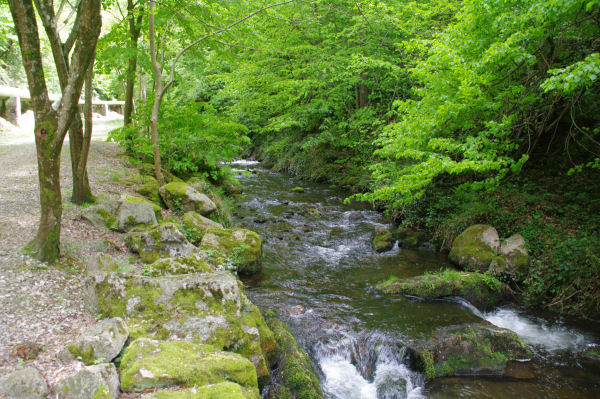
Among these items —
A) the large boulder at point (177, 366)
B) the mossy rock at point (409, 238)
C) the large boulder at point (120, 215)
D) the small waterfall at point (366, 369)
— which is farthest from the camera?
the mossy rock at point (409, 238)

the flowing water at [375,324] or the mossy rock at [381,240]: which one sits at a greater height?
the mossy rock at [381,240]

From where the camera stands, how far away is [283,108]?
19719mm

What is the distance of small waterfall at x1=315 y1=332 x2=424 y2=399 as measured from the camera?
5.22 meters

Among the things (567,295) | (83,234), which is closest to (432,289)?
(567,295)

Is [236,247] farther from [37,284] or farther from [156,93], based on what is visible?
[156,93]

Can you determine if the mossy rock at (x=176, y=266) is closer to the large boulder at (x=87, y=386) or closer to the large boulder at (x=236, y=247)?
the large boulder at (x=236, y=247)

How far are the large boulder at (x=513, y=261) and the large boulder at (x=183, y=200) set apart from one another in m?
7.05

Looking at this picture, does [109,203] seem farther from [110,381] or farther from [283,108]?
[283,108]

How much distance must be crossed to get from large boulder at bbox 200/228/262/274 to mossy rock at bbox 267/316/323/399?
2.61 m

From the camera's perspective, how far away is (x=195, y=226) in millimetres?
8367

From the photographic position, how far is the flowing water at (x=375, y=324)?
17.4 feet

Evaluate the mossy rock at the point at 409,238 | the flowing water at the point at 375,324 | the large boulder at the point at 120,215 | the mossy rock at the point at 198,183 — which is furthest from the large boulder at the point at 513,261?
the mossy rock at the point at 198,183

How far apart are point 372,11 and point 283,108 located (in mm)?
7334

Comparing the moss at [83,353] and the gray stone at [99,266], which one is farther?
the gray stone at [99,266]
